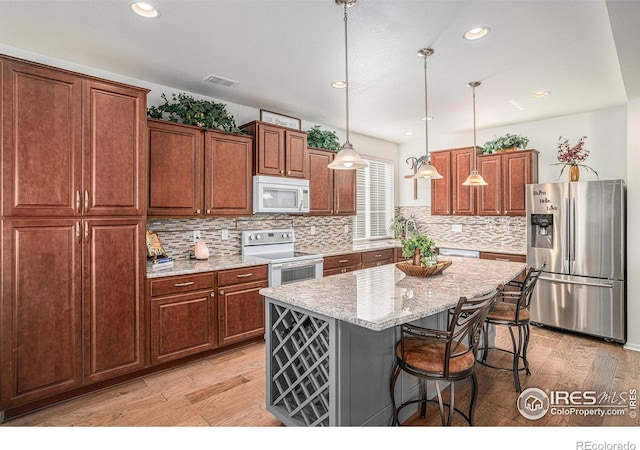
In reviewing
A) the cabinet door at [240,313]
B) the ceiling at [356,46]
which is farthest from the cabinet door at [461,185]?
the cabinet door at [240,313]

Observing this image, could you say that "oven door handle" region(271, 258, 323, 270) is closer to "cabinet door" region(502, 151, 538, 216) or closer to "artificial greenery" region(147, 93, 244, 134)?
"artificial greenery" region(147, 93, 244, 134)

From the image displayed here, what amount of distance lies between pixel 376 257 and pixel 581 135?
119 inches

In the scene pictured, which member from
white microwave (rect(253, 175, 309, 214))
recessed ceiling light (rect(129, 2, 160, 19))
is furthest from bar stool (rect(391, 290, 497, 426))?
recessed ceiling light (rect(129, 2, 160, 19))

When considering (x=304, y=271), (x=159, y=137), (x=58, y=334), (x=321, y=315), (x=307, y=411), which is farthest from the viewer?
(x=304, y=271)

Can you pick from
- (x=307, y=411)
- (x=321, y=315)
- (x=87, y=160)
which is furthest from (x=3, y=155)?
(x=307, y=411)

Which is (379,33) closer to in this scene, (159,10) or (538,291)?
(159,10)

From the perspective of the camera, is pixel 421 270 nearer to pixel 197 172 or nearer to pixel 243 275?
pixel 243 275

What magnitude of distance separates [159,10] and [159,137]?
121cm

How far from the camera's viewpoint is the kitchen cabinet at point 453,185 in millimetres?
5098

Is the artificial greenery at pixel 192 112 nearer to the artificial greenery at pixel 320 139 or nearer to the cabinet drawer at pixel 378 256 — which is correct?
the artificial greenery at pixel 320 139

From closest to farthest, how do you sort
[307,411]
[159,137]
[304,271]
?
1. [307,411]
2. [159,137]
3. [304,271]

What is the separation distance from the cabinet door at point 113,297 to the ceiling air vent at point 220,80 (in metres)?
1.48

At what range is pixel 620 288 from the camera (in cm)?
363

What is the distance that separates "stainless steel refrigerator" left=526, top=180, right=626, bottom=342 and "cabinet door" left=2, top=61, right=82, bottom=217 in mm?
4619
